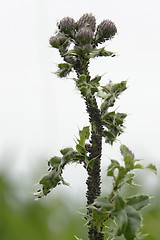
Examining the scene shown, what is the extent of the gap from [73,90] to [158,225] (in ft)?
16.6

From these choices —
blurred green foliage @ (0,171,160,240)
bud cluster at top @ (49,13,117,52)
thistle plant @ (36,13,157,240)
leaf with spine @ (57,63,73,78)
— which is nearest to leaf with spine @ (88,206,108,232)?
thistle plant @ (36,13,157,240)

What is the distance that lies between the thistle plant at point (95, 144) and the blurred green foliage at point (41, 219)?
4467 mm

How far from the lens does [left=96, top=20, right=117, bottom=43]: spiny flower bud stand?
340cm

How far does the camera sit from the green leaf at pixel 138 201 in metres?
A: 2.99

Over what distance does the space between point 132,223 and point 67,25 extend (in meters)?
1.40

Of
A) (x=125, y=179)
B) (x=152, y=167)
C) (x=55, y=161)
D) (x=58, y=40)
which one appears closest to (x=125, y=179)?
(x=125, y=179)

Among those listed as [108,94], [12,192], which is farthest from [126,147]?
[12,192]

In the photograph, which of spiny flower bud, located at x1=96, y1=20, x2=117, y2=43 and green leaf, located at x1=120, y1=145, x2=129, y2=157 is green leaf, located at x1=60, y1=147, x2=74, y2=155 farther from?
spiny flower bud, located at x1=96, y1=20, x2=117, y2=43

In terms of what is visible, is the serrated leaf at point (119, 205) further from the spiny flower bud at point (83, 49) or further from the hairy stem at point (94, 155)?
the spiny flower bud at point (83, 49)

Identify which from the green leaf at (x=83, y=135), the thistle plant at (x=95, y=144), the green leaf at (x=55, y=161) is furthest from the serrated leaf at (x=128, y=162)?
the green leaf at (x=55, y=161)

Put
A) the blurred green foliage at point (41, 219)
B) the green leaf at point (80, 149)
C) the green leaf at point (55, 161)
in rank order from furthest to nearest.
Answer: the blurred green foliage at point (41, 219) < the green leaf at point (55, 161) < the green leaf at point (80, 149)

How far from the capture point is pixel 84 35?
125 inches

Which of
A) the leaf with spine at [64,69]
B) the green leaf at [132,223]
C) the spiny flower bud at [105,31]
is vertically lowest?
the green leaf at [132,223]

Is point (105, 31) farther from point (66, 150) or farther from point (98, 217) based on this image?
point (98, 217)
